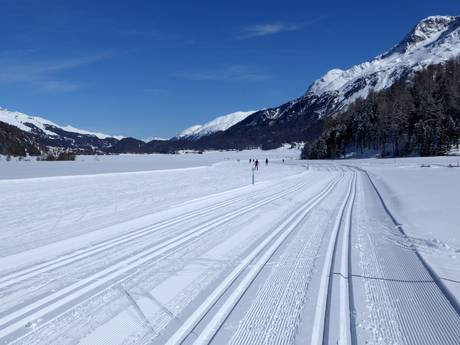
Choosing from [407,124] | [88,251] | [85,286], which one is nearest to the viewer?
[85,286]

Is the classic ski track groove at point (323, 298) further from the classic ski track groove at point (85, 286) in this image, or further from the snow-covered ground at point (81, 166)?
the snow-covered ground at point (81, 166)

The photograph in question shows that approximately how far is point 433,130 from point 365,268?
72.6 meters

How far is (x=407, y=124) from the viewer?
7744 centimetres

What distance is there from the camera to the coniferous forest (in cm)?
7144

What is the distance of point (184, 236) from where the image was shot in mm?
9602

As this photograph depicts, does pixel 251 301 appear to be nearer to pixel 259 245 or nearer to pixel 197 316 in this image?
pixel 197 316

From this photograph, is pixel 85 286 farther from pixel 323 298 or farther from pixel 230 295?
pixel 323 298

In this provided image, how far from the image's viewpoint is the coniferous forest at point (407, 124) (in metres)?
71.4

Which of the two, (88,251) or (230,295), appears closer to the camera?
(230,295)

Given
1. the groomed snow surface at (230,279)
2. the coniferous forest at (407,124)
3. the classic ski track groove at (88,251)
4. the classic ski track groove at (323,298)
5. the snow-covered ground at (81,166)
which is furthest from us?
the coniferous forest at (407,124)

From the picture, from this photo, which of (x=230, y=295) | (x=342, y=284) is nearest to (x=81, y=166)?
(x=230, y=295)

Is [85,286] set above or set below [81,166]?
above

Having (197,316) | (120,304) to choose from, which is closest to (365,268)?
(197,316)

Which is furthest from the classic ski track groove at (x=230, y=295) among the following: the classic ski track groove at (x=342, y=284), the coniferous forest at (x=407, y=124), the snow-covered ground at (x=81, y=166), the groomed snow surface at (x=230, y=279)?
the coniferous forest at (x=407, y=124)
